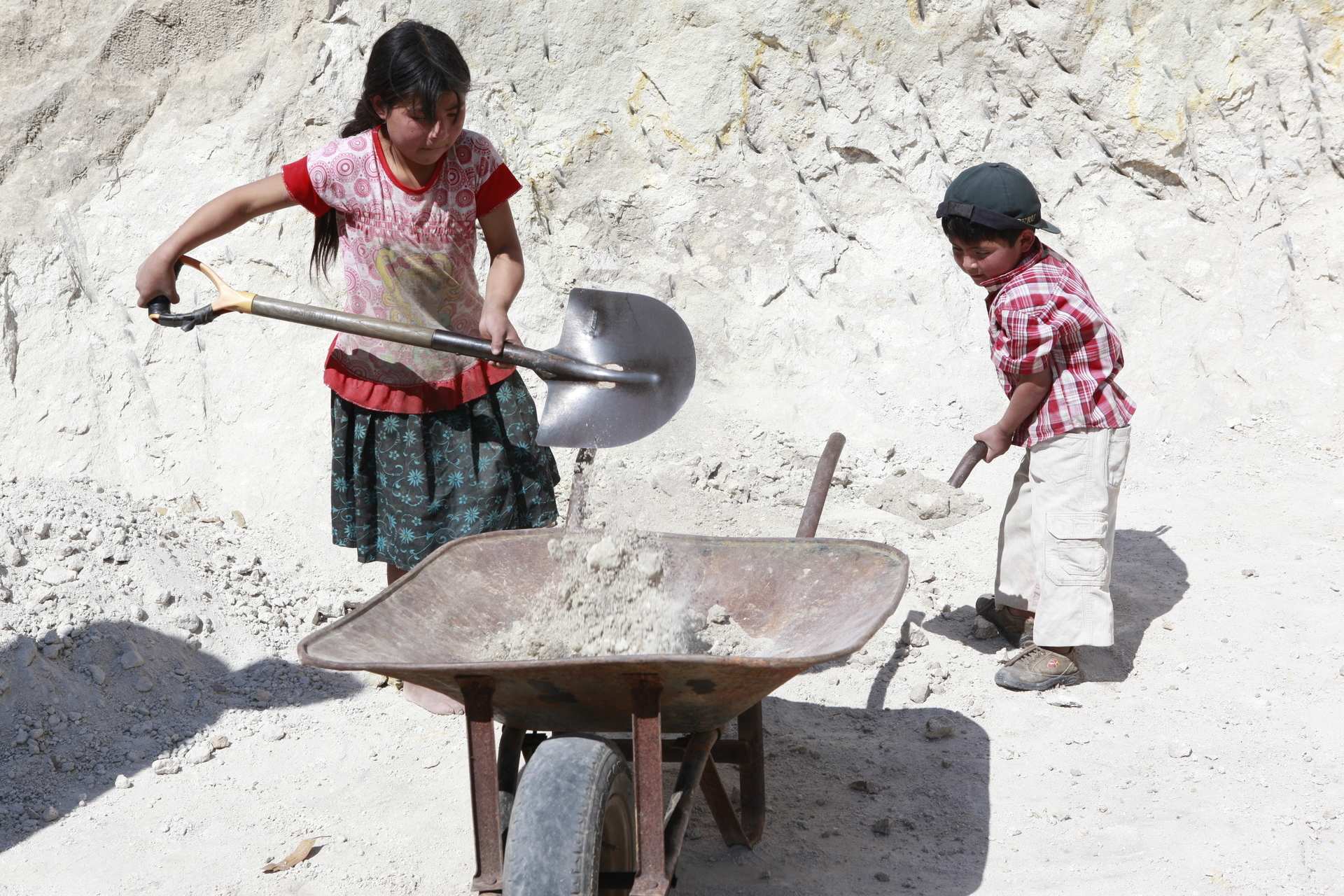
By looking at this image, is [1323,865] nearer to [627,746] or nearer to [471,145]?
[627,746]

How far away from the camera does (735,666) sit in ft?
6.23

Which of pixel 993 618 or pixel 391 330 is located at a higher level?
pixel 391 330

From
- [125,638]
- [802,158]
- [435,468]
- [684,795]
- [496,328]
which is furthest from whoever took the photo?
[802,158]

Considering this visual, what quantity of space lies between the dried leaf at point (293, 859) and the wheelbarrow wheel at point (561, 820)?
99 cm

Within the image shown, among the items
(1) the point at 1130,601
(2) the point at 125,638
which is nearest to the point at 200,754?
(2) the point at 125,638

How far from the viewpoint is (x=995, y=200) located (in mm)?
2965

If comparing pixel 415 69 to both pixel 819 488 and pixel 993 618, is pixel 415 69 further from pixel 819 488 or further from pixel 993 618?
pixel 993 618

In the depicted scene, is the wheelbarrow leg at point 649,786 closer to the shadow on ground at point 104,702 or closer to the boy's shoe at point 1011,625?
→ the shadow on ground at point 104,702

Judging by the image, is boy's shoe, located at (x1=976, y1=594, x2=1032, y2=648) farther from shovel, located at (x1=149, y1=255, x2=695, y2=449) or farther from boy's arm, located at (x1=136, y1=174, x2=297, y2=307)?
boy's arm, located at (x1=136, y1=174, x2=297, y2=307)

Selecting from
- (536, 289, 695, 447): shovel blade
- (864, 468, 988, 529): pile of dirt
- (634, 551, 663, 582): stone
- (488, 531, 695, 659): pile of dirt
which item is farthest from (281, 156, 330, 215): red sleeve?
(864, 468, 988, 529): pile of dirt

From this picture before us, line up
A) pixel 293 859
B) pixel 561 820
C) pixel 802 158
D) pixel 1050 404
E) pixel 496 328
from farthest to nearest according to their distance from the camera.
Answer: pixel 802 158 < pixel 1050 404 < pixel 496 328 < pixel 293 859 < pixel 561 820

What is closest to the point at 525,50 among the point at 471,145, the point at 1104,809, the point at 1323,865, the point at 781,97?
the point at 781,97

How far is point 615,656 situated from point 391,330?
1116 mm

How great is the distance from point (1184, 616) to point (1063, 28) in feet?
10.4
